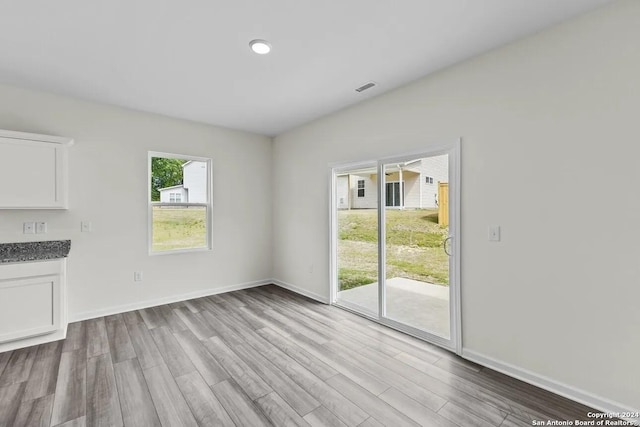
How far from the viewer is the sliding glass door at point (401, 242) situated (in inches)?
110

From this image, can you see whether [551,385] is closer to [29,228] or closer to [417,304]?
[417,304]

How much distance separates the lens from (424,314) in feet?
10.2

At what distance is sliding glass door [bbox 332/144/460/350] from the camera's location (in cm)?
278

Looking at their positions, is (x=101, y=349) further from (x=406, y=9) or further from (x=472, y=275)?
(x=406, y=9)

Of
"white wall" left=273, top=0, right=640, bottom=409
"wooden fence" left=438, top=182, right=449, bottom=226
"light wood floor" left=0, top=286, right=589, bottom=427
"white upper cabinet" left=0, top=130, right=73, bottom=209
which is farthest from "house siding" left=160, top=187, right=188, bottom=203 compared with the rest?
"wooden fence" left=438, top=182, right=449, bottom=226

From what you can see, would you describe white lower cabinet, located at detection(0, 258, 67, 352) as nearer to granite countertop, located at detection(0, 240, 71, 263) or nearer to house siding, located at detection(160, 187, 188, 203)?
granite countertop, located at detection(0, 240, 71, 263)

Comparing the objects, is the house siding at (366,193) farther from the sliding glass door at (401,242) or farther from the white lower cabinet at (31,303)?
the white lower cabinet at (31,303)

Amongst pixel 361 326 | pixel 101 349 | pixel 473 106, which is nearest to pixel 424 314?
pixel 361 326

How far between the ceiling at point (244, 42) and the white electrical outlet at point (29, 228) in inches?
59.6

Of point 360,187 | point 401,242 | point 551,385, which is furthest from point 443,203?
point 551,385

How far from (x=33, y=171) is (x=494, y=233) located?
15.2 feet

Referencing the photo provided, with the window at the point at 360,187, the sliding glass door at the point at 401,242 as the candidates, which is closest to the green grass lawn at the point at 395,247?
the sliding glass door at the point at 401,242

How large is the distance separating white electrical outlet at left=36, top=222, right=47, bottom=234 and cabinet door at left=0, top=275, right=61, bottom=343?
659 mm

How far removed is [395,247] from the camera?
331cm
